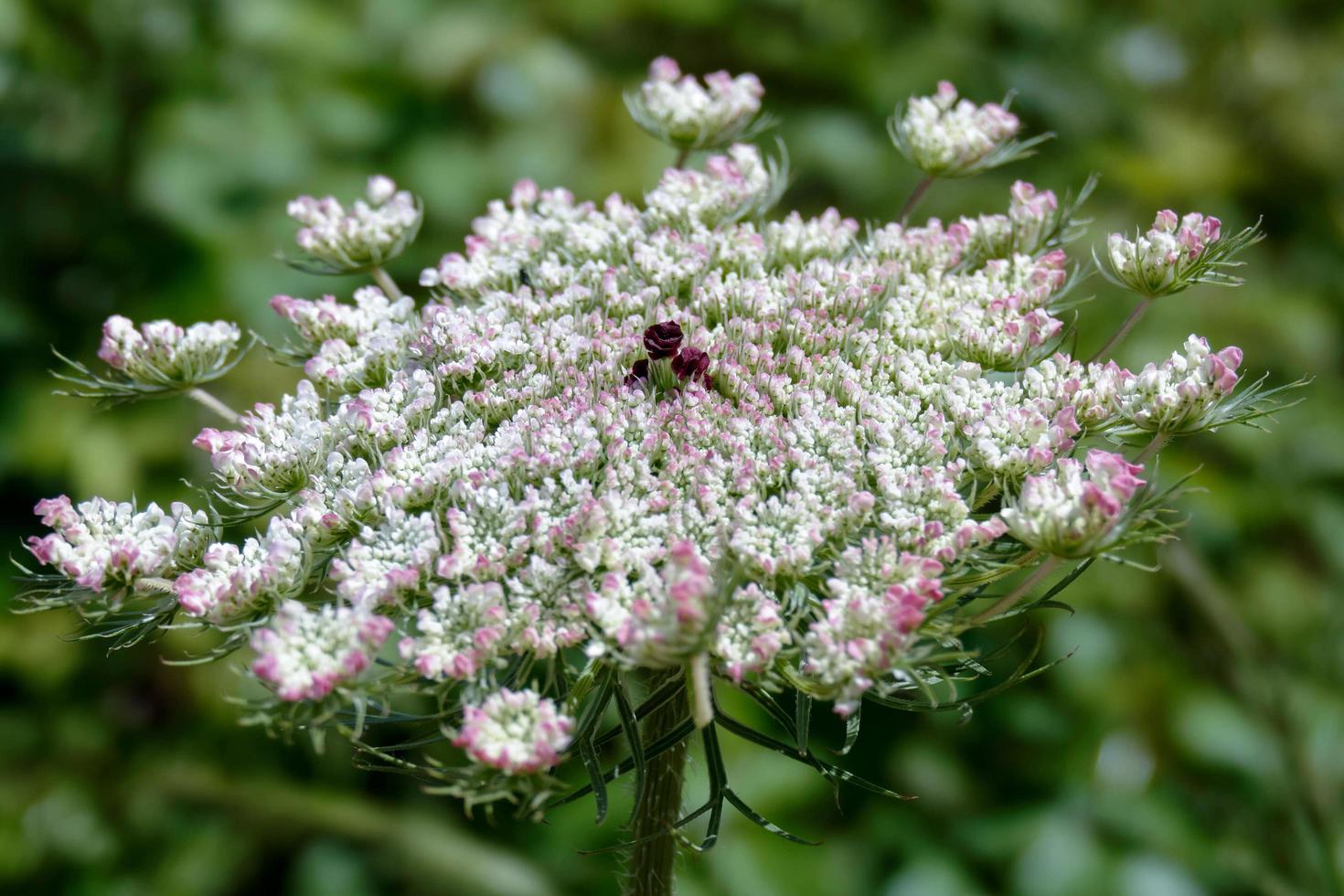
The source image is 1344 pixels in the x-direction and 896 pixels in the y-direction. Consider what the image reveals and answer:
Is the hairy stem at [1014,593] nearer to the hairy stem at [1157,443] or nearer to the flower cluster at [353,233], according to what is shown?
the hairy stem at [1157,443]

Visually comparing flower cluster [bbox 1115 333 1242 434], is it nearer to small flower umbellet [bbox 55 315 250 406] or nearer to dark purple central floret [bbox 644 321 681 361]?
dark purple central floret [bbox 644 321 681 361]

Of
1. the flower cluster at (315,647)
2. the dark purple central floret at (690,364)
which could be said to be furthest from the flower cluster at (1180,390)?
the flower cluster at (315,647)

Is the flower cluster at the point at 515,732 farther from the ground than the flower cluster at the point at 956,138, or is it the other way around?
the flower cluster at the point at 956,138

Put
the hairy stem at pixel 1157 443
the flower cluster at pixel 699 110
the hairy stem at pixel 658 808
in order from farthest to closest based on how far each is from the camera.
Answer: the flower cluster at pixel 699 110
the hairy stem at pixel 658 808
the hairy stem at pixel 1157 443

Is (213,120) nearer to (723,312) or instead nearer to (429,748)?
(429,748)

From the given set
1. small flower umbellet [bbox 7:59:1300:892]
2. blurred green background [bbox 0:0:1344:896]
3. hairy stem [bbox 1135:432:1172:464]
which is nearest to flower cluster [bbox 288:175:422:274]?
small flower umbellet [bbox 7:59:1300:892]

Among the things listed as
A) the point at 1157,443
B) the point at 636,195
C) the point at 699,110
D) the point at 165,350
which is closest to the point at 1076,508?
the point at 1157,443

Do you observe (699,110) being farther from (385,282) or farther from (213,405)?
(213,405)

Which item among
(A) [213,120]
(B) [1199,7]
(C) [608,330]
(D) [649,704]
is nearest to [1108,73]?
(B) [1199,7]
